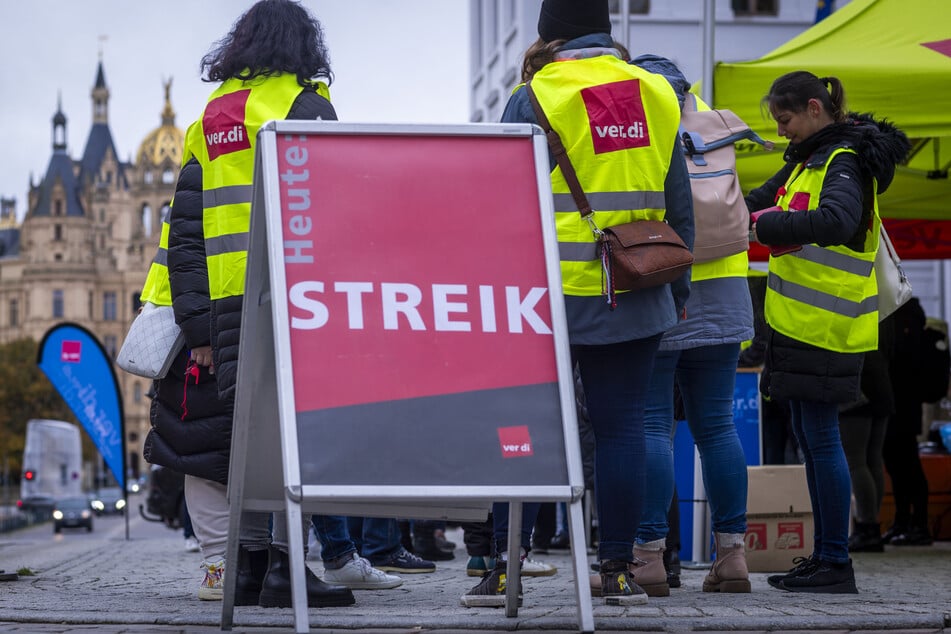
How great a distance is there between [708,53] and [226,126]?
11.8ft

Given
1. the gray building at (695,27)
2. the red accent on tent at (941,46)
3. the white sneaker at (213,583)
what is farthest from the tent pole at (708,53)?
the gray building at (695,27)

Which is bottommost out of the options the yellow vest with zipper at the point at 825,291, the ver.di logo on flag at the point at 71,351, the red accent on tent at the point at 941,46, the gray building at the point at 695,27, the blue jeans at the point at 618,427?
the ver.di logo on flag at the point at 71,351

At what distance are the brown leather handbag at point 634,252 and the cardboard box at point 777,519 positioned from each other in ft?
7.22

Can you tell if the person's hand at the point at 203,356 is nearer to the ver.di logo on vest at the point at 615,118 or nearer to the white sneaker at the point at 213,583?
the white sneaker at the point at 213,583

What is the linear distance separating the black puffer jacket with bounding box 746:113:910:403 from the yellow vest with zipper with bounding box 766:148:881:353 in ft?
0.12

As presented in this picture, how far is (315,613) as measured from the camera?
448 cm

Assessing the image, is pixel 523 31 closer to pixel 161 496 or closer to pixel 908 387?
pixel 161 496

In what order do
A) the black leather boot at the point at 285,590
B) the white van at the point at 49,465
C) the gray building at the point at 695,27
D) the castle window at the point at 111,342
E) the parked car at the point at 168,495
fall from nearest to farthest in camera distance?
the black leather boot at the point at 285,590
the parked car at the point at 168,495
the gray building at the point at 695,27
the white van at the point at 49,465
the castle window at the point at 111,342

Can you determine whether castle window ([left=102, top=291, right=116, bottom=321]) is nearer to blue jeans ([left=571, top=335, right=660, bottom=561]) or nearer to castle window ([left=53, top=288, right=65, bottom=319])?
castle window ([left=53, top=288, right=65, bottom=319])

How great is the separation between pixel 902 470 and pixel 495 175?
5577mm

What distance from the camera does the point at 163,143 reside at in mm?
152750

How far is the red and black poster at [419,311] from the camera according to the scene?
3641 millimetres

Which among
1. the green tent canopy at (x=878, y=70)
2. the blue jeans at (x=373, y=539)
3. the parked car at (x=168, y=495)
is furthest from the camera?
the parked car at (x=168, y=495)

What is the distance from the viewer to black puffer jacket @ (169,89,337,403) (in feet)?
15.7
